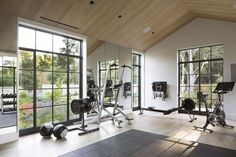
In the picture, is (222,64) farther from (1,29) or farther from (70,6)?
(1,29)

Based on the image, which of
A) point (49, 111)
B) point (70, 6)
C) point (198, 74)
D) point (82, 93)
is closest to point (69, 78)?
point (82, 93)

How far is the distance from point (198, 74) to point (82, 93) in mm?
4936

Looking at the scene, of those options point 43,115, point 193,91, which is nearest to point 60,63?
point 43,115

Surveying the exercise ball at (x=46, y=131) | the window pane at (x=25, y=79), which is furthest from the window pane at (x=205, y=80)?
the window pane at (x=25, y=79)

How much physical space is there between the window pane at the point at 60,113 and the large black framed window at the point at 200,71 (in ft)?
16.5

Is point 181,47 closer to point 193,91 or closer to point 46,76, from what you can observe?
point 193,91

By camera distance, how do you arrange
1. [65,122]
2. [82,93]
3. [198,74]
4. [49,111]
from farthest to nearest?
[198,74] → [82,93] → [65,122] → [49,111]

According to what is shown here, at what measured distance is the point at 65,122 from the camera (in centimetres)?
577

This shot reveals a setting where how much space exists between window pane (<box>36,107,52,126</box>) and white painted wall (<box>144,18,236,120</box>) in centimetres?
508

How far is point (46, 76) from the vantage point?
17.4ft

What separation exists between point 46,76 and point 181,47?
5770 millimetres

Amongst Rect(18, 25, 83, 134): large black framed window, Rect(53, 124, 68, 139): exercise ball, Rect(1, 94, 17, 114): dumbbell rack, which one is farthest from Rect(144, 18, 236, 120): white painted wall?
Rect(1, 94, 17, 114): dumbbell rack

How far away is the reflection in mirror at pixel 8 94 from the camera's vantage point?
436 centimetres

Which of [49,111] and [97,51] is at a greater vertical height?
[97,51]
